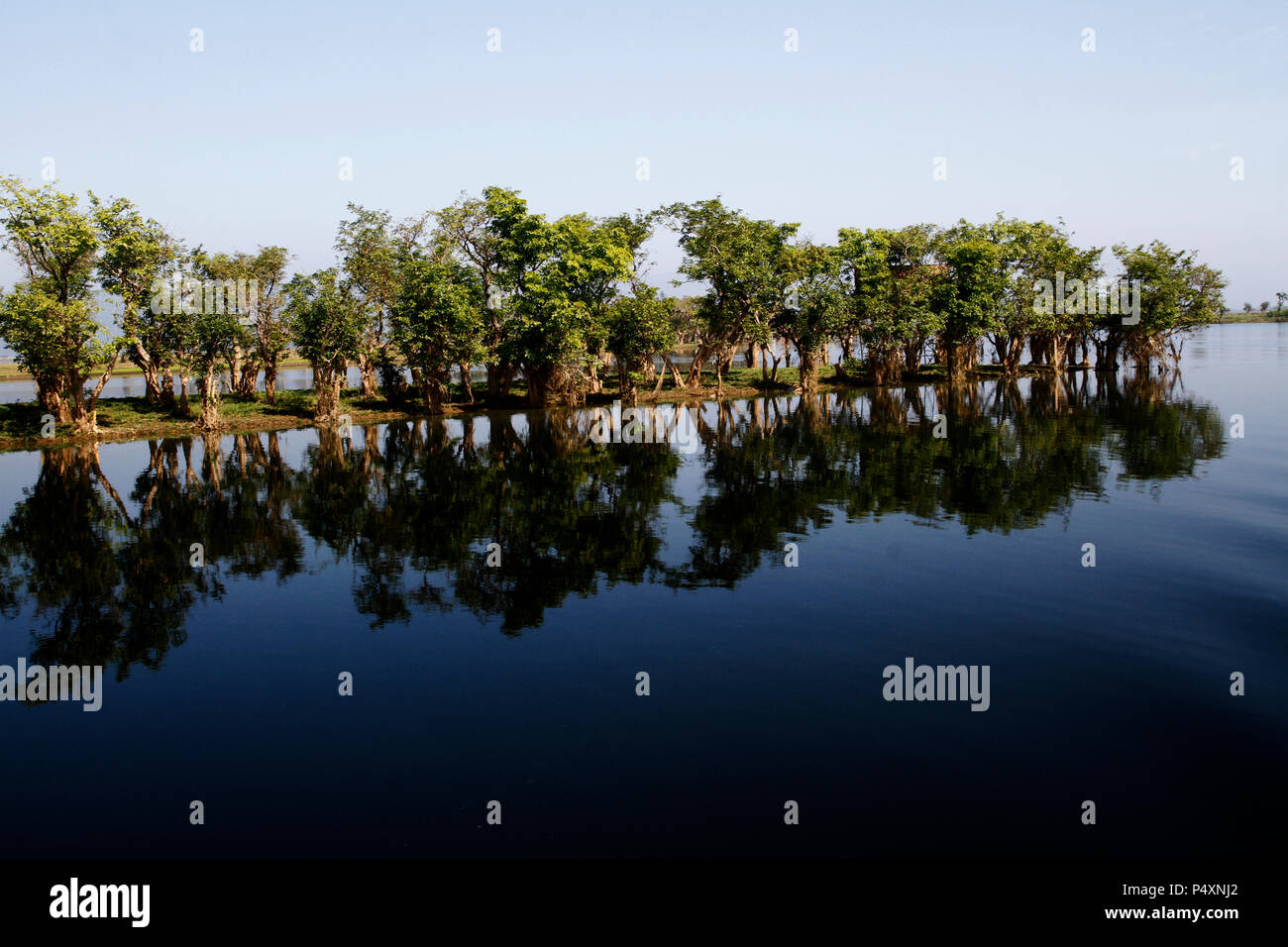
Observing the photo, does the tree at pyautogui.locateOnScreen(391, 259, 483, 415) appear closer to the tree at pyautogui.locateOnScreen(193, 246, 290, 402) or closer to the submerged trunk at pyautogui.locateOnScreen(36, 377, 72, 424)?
the tree at pyautogui.locateOnScreen(193, 246, 290, 402)

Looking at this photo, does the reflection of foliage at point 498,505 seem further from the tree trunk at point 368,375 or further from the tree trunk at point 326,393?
the tree trunk at point 368,375

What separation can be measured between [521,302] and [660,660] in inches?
1953

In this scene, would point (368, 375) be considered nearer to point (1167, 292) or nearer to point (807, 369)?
point (807, 369)

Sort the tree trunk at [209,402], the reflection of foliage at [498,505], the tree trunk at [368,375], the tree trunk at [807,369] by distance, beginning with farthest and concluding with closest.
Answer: the tree trunk at [807,369]
the tree trunk at [368,375]
the tree trunk at [209,402]
the reflection of foliage at [498,505]

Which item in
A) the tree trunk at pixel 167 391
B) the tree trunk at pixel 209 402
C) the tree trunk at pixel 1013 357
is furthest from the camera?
the tree trunk at pixel 1013 357

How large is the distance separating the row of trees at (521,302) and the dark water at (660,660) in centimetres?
2258

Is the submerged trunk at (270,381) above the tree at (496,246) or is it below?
A: below

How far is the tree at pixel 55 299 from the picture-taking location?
4662cm

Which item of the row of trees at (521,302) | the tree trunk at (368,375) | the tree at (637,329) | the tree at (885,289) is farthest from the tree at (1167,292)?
the tree trunk at (368,375)

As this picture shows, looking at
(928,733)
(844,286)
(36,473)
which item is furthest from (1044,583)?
(844,286)

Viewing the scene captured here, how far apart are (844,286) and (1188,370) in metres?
42.4

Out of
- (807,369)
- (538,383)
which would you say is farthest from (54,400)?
(807,369)
